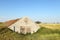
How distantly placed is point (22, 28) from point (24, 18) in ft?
8.89

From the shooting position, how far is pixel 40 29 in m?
41.4

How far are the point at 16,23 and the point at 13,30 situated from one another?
203 cm

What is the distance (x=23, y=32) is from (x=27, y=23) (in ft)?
9.50

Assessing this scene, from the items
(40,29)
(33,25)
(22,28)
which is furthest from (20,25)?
(40,29)

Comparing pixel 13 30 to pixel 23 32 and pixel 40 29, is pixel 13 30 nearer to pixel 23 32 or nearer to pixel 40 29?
pixel 23 32

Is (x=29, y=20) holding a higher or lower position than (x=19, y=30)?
higher

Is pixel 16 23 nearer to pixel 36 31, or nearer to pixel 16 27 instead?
pixel 16 27

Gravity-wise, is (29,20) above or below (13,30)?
above

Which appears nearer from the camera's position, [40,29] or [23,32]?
[23,32]

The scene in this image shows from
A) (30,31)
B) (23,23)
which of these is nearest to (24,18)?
(23,23)

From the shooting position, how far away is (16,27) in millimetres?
38312

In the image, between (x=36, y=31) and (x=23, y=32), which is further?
(x=36, y=31)

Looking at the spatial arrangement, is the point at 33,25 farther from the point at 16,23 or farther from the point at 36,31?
the point at 16,23

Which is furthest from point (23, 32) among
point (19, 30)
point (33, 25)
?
point (33, 25)
